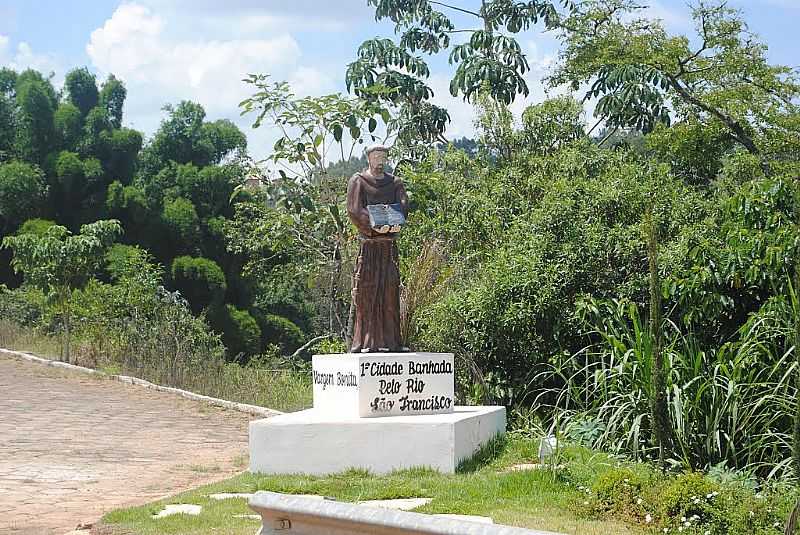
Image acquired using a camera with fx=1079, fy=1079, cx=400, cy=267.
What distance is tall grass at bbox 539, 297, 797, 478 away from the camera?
8.55m

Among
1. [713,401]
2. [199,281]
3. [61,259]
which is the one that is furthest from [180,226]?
[713,401]

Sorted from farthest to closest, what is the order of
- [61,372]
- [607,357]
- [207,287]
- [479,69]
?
1. [207,287]
2. [479,69]
3. [61,372]
4. [607,357]

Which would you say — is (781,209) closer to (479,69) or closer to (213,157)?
(479,69)

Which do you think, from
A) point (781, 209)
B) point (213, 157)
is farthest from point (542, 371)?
point (213, 157)

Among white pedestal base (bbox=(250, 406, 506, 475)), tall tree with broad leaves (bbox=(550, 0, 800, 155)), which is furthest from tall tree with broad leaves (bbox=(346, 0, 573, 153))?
white pedestal base (bbox=(250, 406, 506, 475))

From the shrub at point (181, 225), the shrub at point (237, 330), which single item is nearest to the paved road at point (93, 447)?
the shrub at point (237, 330)

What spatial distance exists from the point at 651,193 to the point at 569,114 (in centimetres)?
578

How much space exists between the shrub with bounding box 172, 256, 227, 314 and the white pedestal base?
20.3m

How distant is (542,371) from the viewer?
12555 millimetres

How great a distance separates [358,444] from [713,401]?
3140mm

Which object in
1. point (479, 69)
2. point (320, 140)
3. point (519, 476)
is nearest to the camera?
point (519, 476)

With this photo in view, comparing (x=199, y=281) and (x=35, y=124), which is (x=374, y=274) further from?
(x=35, y=124)

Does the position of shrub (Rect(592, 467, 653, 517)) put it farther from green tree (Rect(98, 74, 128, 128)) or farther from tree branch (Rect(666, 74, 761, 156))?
green tree (Rect(98, 74, 128, 128))

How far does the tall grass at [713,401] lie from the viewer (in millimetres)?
8547
